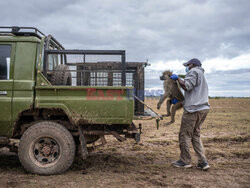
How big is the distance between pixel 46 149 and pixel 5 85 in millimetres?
1377

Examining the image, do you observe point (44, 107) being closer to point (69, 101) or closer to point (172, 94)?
point (69, 101)

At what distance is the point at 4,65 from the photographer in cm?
421

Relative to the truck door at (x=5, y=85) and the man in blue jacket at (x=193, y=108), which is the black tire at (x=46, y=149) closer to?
the truck door at (x=5, y=85)

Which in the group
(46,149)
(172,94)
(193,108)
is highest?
(172,94)

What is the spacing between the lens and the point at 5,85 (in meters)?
4.08

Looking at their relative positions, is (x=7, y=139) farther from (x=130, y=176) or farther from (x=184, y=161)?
(x=184, y=161)

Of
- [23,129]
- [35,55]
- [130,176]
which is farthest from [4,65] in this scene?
[130,176]

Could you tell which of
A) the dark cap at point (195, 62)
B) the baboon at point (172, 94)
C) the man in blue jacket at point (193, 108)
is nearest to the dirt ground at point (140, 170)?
the man in blue jacket at point (193, 108)

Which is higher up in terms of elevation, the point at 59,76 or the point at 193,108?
the point at 59,76

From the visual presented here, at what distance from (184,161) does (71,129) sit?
2.34m

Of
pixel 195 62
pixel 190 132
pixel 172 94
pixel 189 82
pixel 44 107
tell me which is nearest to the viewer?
pixel 44 107

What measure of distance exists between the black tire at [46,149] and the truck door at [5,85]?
1.47 ft

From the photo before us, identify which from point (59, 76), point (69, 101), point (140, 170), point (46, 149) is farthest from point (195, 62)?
point (46, 149)

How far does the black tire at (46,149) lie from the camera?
13.1 feet
